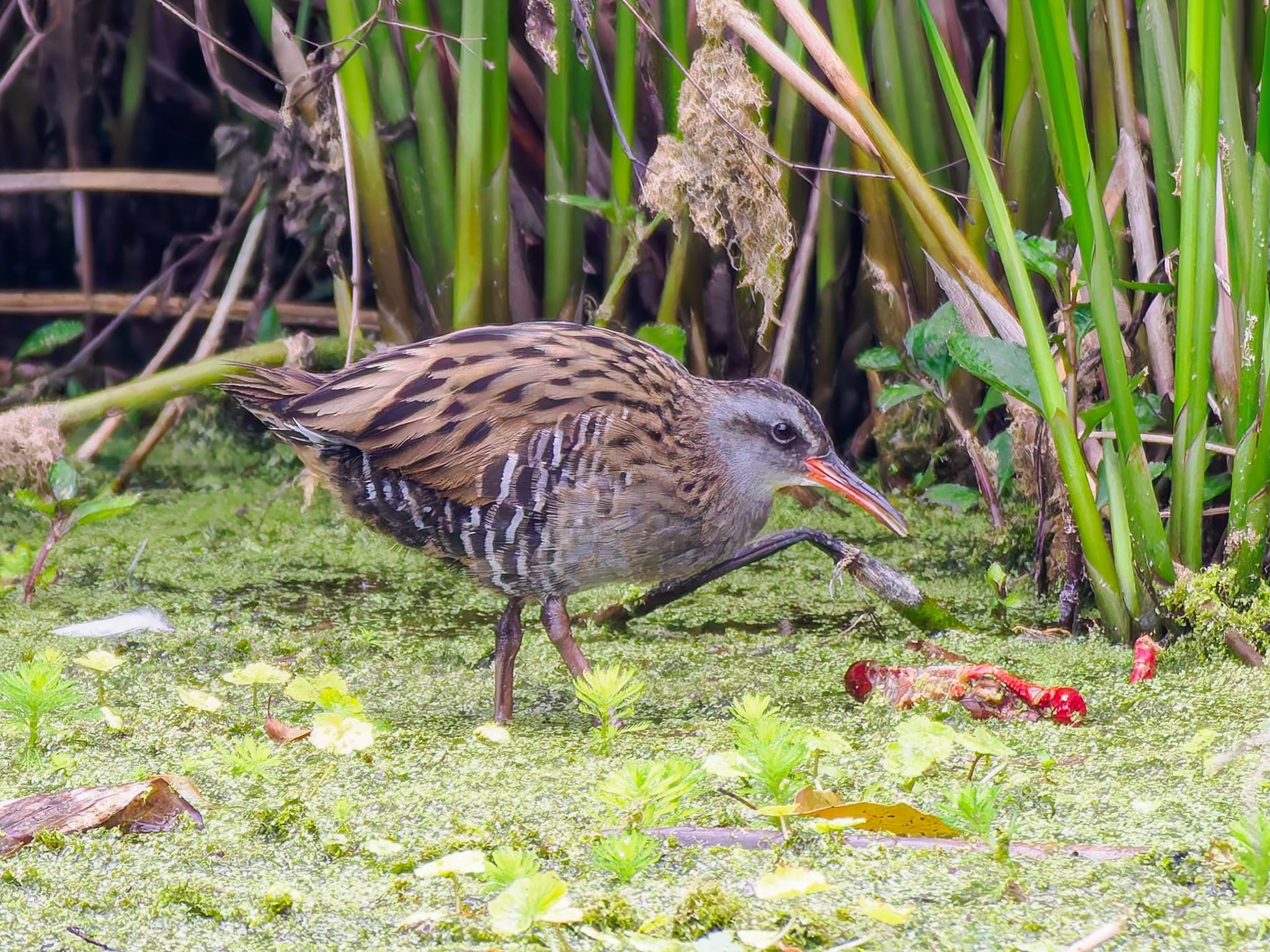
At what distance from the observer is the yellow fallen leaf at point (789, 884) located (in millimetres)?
1376

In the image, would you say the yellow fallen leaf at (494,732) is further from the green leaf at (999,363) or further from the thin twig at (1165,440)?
the thin twig at (1165,440)

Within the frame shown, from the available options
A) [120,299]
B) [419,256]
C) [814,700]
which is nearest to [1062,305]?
[814,700]

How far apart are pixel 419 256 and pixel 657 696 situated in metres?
1.56

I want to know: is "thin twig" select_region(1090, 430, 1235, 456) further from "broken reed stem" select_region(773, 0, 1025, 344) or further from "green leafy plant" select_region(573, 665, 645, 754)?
"green leafy plant" select_region(573, 665, 645, 754)

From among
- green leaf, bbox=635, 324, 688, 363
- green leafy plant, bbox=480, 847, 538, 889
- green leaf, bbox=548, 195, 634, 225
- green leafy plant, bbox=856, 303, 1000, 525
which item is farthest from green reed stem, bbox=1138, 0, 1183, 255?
green leafy plant, bbox=480, 847, 538, 889

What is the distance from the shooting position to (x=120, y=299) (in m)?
4.28

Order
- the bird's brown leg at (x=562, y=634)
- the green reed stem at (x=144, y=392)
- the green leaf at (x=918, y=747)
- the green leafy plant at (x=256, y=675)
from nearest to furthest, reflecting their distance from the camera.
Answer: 1. the green leaf at (x=918, y=747)
2. the green leafy plant at (x=256, y=675)
3. the bird's brown leg at (x=562, y=634)
4. the green reed stem at (x=144, y=392)

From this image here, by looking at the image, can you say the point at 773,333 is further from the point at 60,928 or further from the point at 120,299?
the point at 60,928

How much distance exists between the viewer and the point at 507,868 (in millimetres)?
1461

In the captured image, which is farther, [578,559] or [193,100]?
[193,100]

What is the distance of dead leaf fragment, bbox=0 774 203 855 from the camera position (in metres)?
1.77

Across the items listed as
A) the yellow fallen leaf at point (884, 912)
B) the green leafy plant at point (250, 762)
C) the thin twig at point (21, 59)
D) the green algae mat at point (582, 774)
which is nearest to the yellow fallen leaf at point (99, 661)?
the green algae mat at point (582, 774)

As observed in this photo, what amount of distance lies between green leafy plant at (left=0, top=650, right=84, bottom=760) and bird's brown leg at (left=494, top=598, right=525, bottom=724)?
0.66 meters

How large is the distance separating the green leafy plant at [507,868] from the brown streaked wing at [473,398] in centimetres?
110
